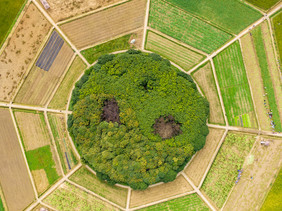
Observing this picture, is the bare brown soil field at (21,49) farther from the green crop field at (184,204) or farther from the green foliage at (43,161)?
the green crop field at (184,204)

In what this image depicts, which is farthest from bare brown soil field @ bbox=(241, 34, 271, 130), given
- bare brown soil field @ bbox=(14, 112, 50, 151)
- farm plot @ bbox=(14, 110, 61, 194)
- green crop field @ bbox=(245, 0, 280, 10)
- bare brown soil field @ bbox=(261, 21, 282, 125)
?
bare brown soil field @ bbox=(14, 112, 50, 151)

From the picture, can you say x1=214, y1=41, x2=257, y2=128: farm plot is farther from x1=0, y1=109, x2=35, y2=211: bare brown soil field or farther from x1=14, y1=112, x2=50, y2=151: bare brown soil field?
x1=0, y1=109, x2=35, y2=211: bare brown soil field

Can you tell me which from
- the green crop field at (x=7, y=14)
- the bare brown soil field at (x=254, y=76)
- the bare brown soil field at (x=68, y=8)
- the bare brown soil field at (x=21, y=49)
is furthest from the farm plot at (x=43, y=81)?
the bare brown soil field at (x=254, y=76)

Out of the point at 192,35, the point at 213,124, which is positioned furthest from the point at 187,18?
the point at 213,124

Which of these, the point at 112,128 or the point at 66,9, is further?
the point at 66,9

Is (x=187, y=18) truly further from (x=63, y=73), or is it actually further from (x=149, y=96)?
(x=63, y=73)

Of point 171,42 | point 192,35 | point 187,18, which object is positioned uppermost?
point 187,18

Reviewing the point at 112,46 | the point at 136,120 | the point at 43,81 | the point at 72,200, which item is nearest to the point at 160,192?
the point at 136,120
